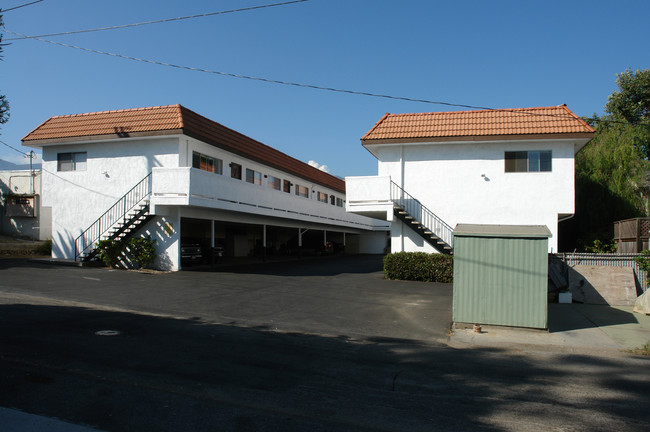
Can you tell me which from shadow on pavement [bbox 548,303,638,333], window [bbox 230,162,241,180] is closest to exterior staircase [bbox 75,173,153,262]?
window [bbox 230,162,241,180]

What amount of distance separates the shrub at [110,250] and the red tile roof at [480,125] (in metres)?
11.1

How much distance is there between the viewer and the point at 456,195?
740 inches

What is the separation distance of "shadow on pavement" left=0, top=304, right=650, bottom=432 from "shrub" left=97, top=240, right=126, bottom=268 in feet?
33.3

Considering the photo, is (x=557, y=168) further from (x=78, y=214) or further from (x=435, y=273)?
(x=78, y=214)

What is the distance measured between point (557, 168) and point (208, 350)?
15906mm

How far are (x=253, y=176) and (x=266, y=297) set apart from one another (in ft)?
41.7

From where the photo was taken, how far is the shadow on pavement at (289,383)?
4.37 meters

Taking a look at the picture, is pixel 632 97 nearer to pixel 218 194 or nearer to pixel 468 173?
pixel 468 173

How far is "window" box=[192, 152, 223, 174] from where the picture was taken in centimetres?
1981

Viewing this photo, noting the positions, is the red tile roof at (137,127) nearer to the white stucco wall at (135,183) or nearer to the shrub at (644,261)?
the white stucco wall at (135,183)

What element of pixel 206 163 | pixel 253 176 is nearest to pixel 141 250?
pixel 206 163

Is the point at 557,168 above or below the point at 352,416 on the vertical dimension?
above

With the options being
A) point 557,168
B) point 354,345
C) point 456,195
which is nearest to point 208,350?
point 354,345

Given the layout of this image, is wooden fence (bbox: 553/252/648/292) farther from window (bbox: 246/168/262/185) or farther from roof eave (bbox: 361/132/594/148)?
window (bbox: 246/168/262/185)
